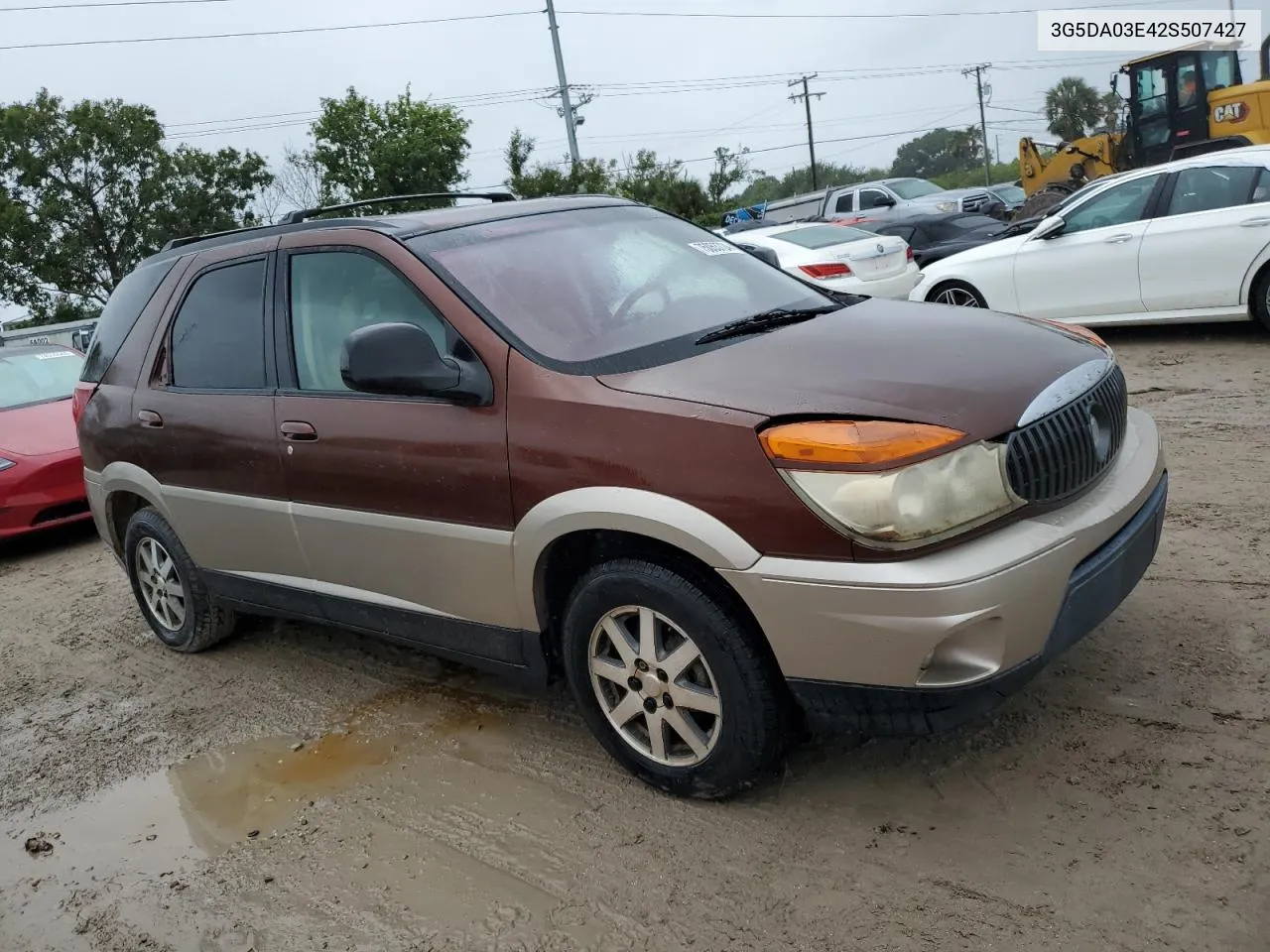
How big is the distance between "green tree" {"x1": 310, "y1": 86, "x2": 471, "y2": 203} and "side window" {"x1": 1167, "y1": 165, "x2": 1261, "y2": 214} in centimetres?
3791

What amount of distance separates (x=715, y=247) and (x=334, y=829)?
2.55m

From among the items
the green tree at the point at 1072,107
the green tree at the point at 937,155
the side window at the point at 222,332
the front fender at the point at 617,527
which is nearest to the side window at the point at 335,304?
the side window at the point at 222,332

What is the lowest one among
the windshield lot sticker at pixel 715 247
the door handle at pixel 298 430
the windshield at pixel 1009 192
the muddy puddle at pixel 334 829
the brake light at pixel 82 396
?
the muddy puddle at pixel 334 829

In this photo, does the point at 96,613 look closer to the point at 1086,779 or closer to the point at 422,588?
the point at 422,588

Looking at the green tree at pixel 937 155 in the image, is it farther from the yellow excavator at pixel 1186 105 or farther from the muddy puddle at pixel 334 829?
the muddy puddle at pixel 334 829

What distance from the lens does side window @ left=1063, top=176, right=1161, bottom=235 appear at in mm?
8789

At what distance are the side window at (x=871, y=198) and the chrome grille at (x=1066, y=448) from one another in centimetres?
2164

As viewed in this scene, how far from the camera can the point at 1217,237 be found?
320 inches

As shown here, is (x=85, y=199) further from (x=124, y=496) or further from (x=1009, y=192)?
(x=124, y=496)

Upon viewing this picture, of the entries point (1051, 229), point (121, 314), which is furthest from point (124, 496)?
point (1051, 229)

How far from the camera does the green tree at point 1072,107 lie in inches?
2665

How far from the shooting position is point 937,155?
11000cm

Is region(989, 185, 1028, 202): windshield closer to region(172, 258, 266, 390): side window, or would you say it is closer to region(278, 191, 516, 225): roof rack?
region(278, 191, 516, 225): roof rack

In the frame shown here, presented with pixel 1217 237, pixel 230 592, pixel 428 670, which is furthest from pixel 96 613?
pixel 1217 237
